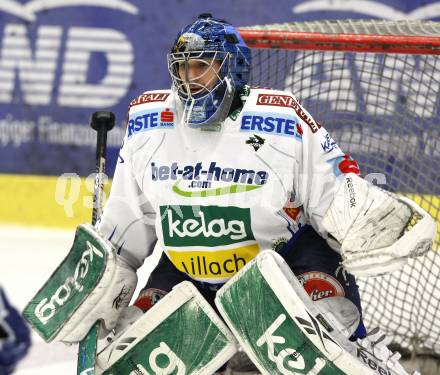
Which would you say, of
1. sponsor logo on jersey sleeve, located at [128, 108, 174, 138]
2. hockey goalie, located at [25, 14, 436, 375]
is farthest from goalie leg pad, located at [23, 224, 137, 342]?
sponsor logo on jersey sleeve, located at [128, 108, 174, 138]

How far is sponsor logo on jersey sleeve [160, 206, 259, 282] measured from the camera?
2.36 m

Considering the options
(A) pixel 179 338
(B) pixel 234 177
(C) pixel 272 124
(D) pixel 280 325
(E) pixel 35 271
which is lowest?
(E) pixel 35 271

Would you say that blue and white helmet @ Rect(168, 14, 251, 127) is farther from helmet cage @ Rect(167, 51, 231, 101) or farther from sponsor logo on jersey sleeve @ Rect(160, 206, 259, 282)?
sponsor logo on jersey sleeve @ Rect(160, 206, 259, 282)

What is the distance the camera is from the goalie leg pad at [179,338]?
2.26 m

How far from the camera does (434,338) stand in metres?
3.29

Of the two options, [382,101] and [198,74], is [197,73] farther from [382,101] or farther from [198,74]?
[382,101]

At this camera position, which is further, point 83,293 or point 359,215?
point 83,293

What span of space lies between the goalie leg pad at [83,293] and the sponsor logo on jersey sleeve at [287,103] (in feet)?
1.75

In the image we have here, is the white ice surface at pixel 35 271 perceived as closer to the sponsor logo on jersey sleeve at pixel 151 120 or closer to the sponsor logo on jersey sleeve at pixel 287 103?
the sponsor logo on jersey sleeve at pixel 151 120

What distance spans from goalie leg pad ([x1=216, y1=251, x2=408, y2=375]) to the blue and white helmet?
42 cm

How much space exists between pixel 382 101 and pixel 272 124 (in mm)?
1136

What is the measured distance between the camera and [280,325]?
212 centimetres

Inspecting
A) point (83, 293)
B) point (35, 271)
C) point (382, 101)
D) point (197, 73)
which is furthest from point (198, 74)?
point (35, 271)

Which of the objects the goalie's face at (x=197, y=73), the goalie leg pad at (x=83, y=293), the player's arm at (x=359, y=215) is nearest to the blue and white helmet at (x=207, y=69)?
the goalie's face at (x=197, y=73)
